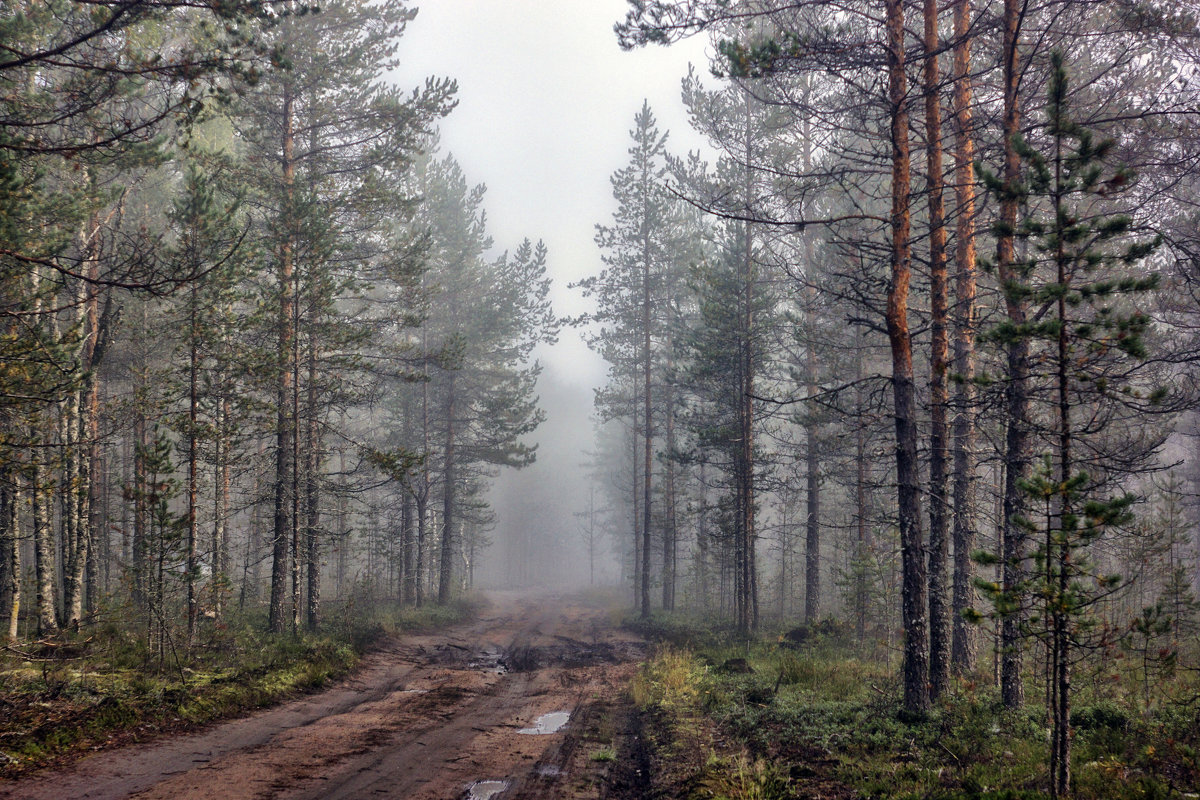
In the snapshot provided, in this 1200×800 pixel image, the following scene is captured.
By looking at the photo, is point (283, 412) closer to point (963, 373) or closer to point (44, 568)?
point (44, 568)

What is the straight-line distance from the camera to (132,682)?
9883 mm

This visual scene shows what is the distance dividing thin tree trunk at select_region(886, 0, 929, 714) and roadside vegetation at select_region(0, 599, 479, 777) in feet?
35.0

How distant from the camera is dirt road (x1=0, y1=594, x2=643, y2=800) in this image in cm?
697

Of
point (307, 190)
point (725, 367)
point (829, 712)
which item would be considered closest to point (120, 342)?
point (307, 190)

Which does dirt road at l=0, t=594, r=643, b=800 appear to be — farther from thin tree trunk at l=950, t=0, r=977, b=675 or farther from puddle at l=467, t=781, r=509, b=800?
thin tree trunk at l=950, t=0, r=977, b=675

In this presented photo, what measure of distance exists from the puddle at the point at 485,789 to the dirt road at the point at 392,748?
0.02 m

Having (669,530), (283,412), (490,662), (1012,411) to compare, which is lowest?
(490,662)

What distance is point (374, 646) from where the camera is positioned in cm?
1659

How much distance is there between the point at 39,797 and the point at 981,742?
34.6 feet

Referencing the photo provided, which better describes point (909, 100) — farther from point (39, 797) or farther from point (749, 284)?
point (39, 797)

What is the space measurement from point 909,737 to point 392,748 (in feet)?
22.9

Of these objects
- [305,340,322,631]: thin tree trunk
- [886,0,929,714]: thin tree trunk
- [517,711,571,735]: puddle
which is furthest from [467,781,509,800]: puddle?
[305,340,322,631]: thin tree trunk

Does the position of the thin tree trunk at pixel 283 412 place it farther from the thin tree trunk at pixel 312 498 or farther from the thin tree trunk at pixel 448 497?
the thin tree trunk at pixel 448 497

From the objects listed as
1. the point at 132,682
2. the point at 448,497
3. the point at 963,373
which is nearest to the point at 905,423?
the point at 963,373
